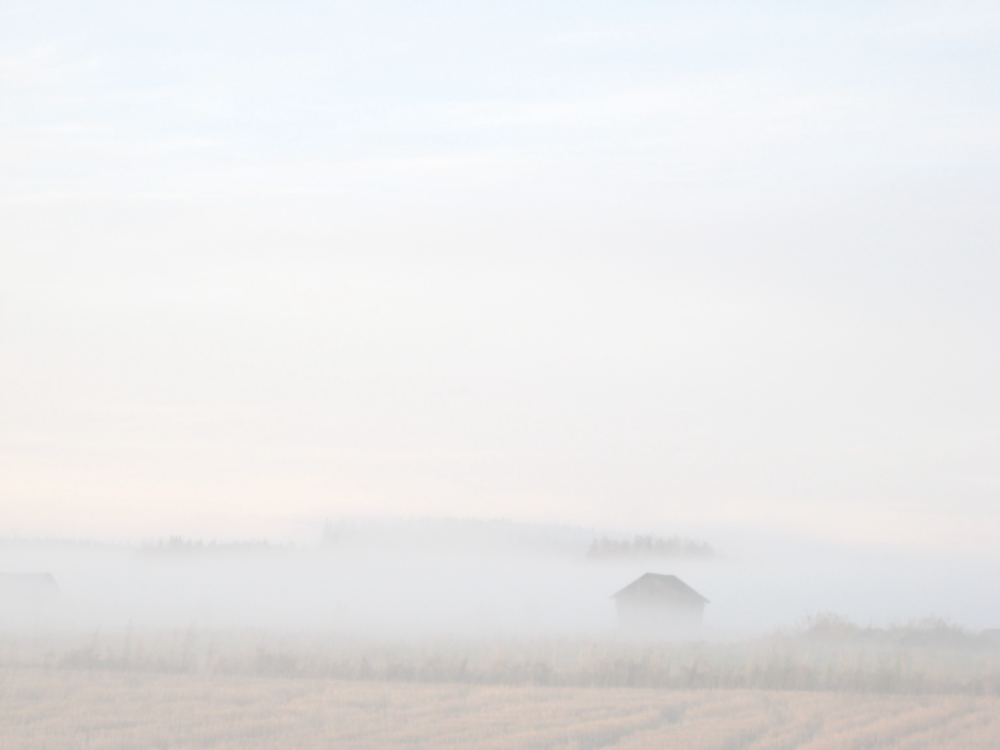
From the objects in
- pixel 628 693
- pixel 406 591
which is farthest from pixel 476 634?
pixel 406 591

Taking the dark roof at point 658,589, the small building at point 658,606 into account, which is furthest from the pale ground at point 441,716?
the dark roof at point 658,589

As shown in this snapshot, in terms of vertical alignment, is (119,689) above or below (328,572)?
below

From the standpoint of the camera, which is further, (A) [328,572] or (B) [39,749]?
(A) [328,572]

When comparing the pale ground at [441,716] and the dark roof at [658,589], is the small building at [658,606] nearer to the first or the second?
the dark roof at [658,589]

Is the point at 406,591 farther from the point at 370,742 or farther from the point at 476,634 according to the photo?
the point at 370,742

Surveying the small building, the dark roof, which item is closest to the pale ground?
the small building

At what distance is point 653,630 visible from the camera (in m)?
68.4

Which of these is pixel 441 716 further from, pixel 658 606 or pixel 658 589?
pixel 658 589

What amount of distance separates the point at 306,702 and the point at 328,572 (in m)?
122

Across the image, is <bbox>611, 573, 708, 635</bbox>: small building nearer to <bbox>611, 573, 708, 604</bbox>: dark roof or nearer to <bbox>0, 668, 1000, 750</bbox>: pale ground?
<bbox>611, 573, 708, 604</bbox>: dark roof

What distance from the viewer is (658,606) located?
70.2 metres

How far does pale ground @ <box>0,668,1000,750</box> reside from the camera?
1978 cm

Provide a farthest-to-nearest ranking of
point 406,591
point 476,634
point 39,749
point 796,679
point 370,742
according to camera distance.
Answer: point 406,591
point 476,634
point 796,679
point 370,742
point 39,749

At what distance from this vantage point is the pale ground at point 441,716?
19.8 m
